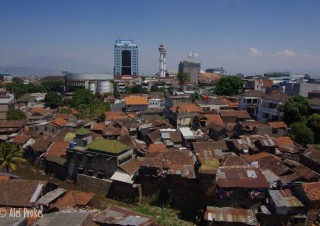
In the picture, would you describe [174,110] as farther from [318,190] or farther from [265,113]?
[318,190]

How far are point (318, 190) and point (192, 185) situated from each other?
8.53 m

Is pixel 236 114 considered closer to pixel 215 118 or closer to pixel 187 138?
pixel 215 118

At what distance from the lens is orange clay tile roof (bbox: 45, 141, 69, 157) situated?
3622 centimetres

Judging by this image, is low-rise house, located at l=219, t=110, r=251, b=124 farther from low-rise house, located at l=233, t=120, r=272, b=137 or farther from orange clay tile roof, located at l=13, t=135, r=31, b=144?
orange clay tile roof, located at l=13, t=135, r=31, b=144

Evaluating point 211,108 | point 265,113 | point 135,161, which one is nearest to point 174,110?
point 211,108

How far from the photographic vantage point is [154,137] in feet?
124

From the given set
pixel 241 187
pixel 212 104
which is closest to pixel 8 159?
pixel 241 187

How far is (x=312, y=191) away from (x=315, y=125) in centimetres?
1865

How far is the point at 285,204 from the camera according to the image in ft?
64.5

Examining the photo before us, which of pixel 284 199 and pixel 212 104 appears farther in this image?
pixel 212 104

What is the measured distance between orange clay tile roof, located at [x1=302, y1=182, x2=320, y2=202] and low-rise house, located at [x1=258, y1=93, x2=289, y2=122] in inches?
925

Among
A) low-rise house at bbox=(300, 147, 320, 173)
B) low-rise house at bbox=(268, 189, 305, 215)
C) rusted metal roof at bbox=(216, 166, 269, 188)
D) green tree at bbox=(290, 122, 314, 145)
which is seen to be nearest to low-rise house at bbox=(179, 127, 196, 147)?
green tree at bbox=(290, 122, 314, 145)

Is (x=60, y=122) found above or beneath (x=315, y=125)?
beneath

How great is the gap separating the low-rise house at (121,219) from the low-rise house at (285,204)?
7830mm
